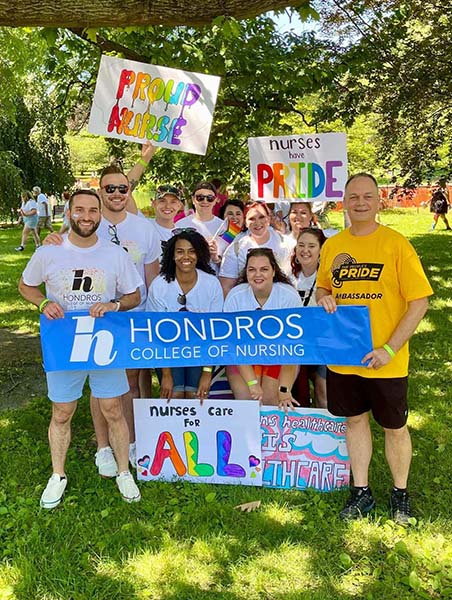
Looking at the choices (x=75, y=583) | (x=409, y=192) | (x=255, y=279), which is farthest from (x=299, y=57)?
(x=75, y=583)

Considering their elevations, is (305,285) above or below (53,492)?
above

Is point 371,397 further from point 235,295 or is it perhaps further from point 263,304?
point 235,295

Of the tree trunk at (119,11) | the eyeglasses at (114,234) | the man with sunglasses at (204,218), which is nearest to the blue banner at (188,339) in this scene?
the eyeglasses at (114,234)

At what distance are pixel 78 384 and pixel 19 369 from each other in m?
3.26

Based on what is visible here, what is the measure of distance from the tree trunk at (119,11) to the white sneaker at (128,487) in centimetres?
310

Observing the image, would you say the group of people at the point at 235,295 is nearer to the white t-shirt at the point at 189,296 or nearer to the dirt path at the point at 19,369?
the white t-shirt at the point at 189,296

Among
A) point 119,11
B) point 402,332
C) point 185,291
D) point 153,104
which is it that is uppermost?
point 119,11

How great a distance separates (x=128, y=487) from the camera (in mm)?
3914

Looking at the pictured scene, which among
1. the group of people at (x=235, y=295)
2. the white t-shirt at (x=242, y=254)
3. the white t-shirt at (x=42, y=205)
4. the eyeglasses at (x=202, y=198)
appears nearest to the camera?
the group of people at (x=235, y=295)

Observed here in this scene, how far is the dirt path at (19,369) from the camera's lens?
5.94 metres

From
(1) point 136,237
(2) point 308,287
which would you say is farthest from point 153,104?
(2) point 308,287

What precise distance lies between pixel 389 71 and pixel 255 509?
8355mm

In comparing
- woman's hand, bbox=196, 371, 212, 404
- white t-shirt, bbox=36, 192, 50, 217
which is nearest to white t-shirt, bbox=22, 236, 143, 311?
woman's hand, bbox=196, 371, 212, 404

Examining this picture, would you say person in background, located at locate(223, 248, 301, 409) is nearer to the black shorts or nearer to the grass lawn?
the black shorts
